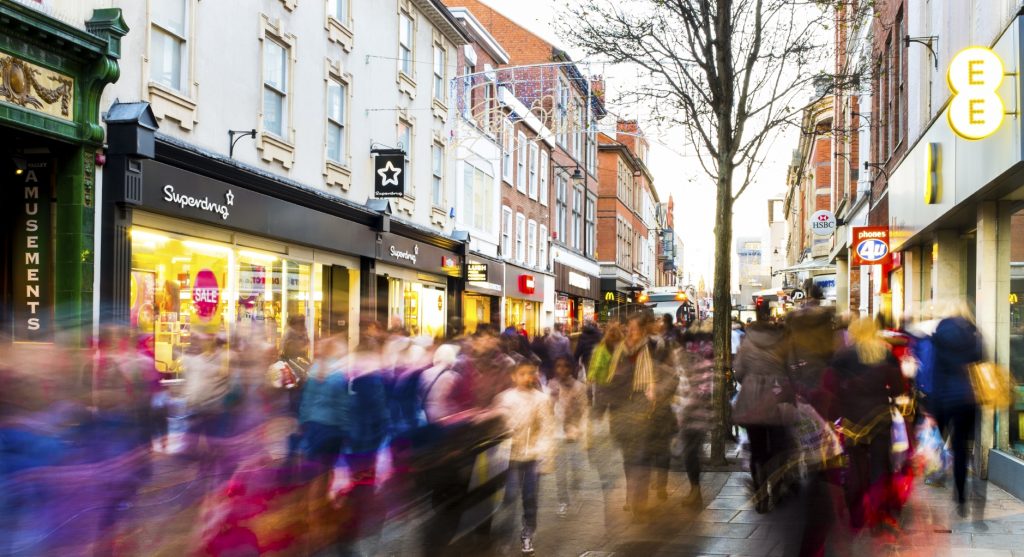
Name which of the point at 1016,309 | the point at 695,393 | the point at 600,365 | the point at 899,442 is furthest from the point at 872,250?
the point at 600,365

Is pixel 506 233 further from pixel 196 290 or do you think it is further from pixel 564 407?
pixel 564 407

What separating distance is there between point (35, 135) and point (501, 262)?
22846 millimetres

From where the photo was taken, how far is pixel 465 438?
7.61 meters

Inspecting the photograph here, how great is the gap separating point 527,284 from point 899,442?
1089 inches

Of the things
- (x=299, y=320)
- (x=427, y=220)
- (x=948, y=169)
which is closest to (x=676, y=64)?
(x=948, y=169)

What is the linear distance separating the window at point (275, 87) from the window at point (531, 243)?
67.2 feet

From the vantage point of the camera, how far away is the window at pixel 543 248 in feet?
133

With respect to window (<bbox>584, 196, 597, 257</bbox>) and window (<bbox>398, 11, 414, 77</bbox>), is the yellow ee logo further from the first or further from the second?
window (<bbox>584, 196, 597, 257</bbox>)

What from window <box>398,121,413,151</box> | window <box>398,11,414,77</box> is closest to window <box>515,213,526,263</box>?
window <box>398,121,413,151</box>

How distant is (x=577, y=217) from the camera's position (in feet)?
161

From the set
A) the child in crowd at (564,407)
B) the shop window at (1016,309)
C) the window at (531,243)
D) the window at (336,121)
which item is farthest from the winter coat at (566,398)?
the window at (531,243)

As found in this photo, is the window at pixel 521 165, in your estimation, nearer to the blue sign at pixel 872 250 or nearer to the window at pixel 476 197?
the window at pixel 476 197

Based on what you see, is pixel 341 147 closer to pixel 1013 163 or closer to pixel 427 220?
pixel 427 220

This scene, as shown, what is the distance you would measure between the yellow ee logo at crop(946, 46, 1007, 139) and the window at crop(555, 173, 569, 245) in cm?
3282
